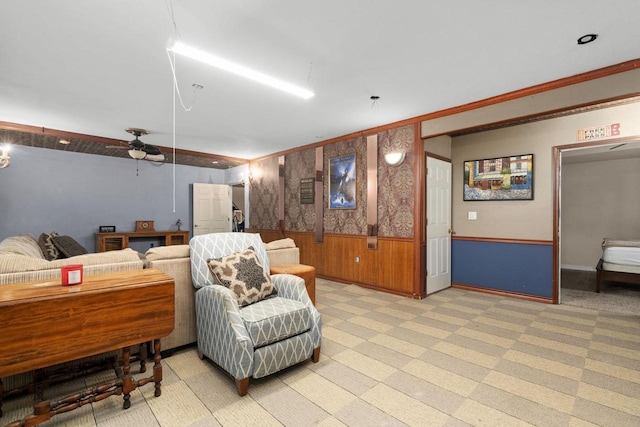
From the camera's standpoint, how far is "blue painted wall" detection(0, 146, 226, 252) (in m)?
5.27

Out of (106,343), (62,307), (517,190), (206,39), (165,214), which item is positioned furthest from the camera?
(165,214)

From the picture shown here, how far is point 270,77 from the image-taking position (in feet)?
9.12

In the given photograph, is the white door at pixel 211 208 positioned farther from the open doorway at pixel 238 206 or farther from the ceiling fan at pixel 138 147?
the ceiling fan at pixel 138 147

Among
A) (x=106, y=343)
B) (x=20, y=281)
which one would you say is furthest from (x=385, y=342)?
(x=20, y=281)

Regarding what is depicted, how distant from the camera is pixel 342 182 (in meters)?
5.01

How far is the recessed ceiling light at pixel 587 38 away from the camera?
217 cm

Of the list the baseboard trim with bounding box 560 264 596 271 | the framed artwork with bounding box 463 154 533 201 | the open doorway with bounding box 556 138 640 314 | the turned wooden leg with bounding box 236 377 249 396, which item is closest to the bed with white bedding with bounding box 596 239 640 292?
the open doorway with bounding box 556 138 640 314

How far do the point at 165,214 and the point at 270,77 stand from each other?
5383 mm

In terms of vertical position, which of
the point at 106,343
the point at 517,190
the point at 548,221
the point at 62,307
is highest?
the point at 517,190

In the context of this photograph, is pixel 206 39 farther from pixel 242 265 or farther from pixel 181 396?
pixel 181 396

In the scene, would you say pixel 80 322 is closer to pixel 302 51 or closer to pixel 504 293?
pixel 302 51

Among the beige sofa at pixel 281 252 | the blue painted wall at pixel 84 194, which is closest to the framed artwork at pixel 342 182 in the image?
the beige sofa at pixel 281 252

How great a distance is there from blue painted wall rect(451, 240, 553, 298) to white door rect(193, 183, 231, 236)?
5.46m

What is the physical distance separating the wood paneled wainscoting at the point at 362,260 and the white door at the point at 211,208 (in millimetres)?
2678
